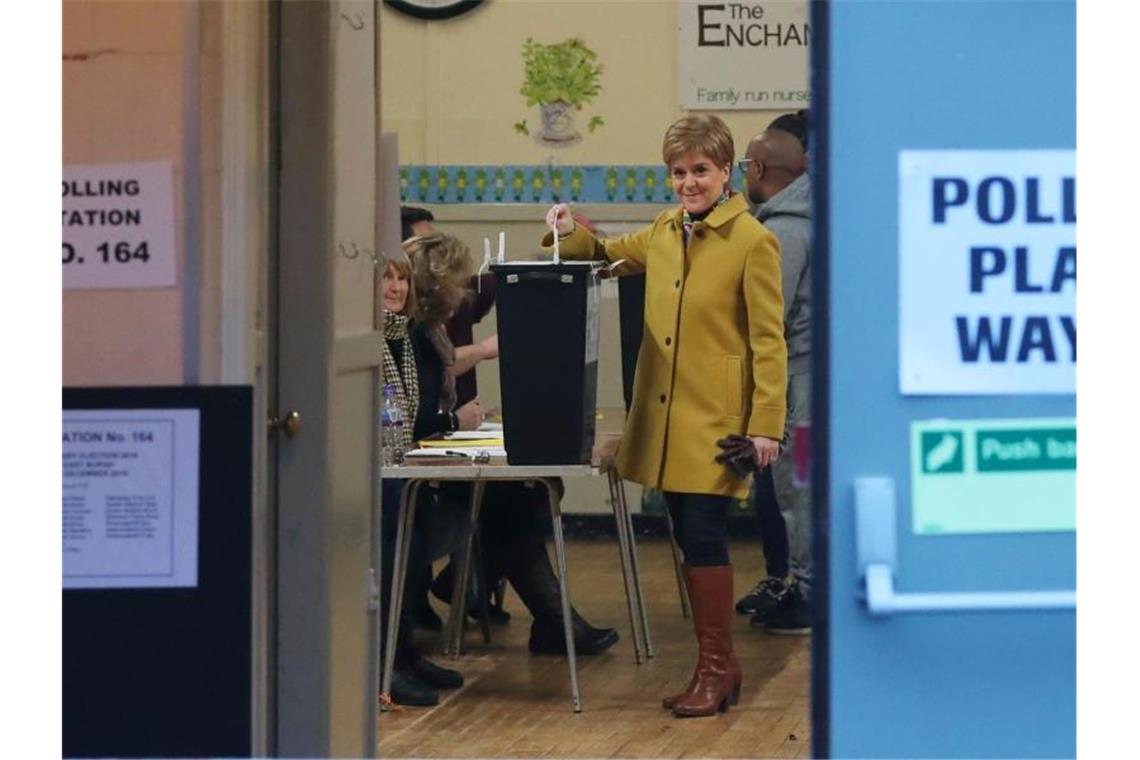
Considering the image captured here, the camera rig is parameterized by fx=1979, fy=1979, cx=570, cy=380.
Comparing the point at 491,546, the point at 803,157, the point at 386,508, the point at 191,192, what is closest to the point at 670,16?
the point at 803,157

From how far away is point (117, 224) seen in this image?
313cm

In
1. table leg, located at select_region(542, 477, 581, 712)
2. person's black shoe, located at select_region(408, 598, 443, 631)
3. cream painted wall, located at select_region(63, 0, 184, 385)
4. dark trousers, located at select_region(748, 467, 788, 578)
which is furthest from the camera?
dark trousers, located at select_region(748, 467, 788, 578)

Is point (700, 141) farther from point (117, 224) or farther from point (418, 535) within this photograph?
point (117, 224)

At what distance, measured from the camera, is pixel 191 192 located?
3143 mm

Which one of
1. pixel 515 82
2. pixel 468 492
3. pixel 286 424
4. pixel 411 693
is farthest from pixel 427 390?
pixel 515 82

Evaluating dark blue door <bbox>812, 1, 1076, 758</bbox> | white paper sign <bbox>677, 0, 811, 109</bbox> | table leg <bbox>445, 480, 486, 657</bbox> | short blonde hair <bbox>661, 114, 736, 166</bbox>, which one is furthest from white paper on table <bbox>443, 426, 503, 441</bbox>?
dark blue door <bbox>812, 1, 1076, 758</bbox>

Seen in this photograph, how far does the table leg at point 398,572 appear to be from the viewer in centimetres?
596

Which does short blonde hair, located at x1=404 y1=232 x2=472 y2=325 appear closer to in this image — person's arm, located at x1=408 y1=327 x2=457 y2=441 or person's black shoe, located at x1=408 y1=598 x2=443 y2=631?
person's arm, located at x1=408 y1=327 x2=457 y2=441

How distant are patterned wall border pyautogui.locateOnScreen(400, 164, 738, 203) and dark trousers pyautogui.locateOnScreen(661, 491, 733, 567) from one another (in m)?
3.93

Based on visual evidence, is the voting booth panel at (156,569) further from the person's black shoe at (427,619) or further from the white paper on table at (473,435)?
the person's black shoe at (427,619)

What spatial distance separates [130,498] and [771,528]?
4867mm

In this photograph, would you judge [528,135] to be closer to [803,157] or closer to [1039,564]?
[803,157]

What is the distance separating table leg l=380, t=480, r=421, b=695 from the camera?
5961 mm

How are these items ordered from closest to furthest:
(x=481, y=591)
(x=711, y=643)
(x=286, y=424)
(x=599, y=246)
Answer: (x=286, y=424), (x=711, y=643), (x=599, y=246), (x=481, y=591)
